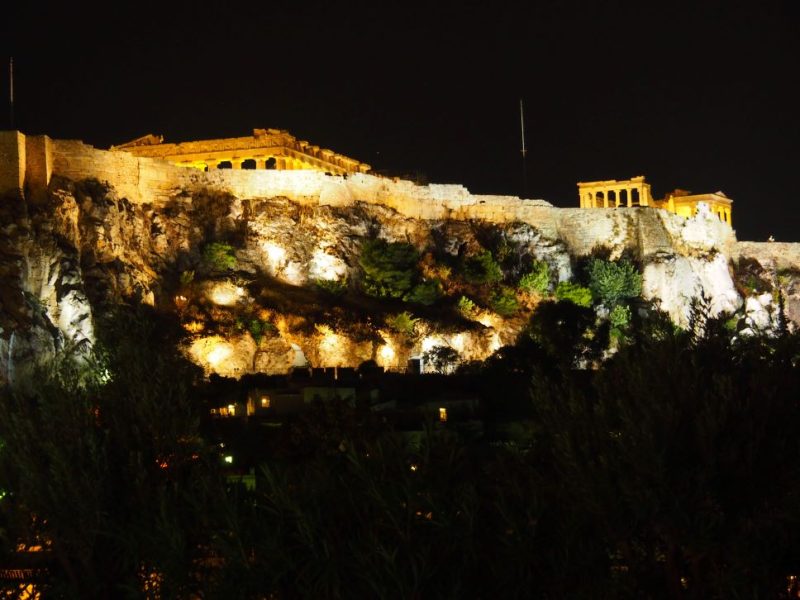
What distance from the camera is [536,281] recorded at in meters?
46.6

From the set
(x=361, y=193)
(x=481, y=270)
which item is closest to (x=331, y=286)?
(x=361, y=193)

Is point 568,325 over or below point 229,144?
below

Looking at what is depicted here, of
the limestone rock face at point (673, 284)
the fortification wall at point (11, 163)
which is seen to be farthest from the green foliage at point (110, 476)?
the limestone rock face at point (673, 284)

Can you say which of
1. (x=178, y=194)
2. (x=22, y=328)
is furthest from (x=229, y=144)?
(x=22, y=328)

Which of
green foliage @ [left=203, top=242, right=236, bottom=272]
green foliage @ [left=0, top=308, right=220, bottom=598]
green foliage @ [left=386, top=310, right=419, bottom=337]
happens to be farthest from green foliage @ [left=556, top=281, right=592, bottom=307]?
green foliage @ [left=0, top=308, right=220, bottom=598]

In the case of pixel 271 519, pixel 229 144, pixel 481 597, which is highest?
pixel 229 144

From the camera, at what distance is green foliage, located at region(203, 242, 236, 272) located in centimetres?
3812

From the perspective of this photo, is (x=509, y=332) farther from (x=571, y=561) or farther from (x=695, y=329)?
(x=571, y=561)

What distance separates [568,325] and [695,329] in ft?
86.6

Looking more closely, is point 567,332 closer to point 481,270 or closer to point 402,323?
point 481,270

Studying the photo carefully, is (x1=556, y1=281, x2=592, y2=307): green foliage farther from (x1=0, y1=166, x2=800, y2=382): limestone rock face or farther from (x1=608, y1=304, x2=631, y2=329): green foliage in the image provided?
(x1=608, y1=304, x2=631, y2=329): green foliage

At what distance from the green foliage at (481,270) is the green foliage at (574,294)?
3384 millimetres

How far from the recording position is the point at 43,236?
32.7 meters

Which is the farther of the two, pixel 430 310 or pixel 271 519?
pixel 430 310
